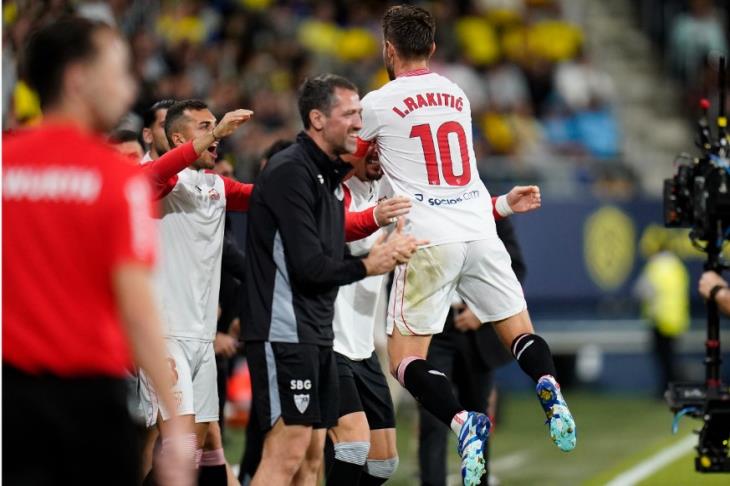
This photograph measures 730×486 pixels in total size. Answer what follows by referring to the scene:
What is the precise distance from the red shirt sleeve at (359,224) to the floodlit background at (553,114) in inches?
185

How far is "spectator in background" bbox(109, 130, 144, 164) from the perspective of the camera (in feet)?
28.8

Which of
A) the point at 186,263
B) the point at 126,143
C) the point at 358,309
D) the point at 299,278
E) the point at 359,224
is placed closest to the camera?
the point at 299,278

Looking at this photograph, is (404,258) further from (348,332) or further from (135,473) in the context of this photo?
(135,473)

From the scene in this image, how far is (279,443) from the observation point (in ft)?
23.5

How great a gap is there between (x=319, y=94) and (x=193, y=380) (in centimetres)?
173

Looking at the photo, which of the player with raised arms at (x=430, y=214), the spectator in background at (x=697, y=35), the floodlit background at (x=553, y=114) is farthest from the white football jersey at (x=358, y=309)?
the spectator in background at (x=697, y=35)

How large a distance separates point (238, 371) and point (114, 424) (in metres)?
10.8

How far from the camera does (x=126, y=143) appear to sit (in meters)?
8.88

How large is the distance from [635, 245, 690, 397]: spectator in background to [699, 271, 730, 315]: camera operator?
8996 mm

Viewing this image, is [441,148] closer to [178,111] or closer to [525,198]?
[525,198]

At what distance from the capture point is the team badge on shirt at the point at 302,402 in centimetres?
714

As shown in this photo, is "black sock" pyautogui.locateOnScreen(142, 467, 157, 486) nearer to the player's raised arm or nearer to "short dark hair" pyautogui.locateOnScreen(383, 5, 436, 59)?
the player's raised arm

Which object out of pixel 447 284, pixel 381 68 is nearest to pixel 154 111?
pixel 447 284

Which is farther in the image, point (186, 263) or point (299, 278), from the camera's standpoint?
point (186, 263)
